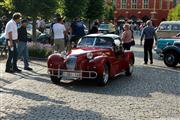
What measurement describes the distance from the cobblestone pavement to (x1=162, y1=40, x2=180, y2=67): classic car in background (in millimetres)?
3108

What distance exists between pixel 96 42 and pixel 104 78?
1797mm

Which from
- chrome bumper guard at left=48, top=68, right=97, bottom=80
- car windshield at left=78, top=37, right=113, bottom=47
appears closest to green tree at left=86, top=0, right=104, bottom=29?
car windshield at left=78, top=37, right=113, bottom=47

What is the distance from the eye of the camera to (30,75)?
14875 millimetres

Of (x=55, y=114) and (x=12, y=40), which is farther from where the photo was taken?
(x=12, y=40)

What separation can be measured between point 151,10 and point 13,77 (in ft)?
292

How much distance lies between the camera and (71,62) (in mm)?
13016

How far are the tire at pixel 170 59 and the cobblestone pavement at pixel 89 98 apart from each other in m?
3.08

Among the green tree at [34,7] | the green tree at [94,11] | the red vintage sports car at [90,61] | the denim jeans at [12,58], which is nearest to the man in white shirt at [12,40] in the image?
the denim jeans at [12,58]

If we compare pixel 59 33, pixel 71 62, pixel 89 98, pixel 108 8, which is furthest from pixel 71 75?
pixel 108 8

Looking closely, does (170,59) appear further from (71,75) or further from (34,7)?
(71,75)

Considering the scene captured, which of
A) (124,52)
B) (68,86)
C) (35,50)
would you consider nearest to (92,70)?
(68,86)

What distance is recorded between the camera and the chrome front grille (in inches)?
510

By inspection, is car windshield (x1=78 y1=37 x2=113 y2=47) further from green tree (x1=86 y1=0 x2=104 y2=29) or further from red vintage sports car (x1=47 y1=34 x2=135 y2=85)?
green tree (x1=86 y1=0 x2=104 y2=29)

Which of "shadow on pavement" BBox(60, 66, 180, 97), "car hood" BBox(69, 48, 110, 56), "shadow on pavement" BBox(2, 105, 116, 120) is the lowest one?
"shadow on pavement" BBox(60, 66, 180, 97)
